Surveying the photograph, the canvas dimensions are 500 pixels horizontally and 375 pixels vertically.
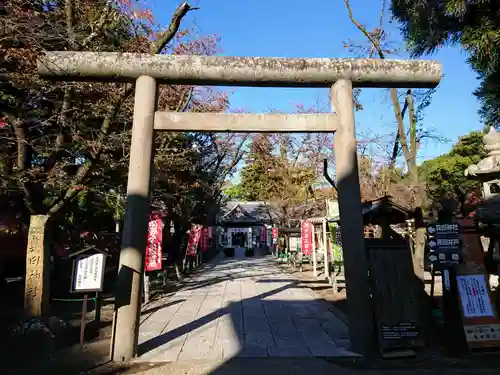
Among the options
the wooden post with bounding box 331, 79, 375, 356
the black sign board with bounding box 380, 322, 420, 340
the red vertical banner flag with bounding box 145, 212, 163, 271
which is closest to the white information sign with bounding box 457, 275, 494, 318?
the black sign board with bounding box 380, 322, 420, 340

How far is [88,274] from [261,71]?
4400 millimetres

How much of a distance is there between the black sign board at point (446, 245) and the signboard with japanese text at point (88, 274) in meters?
5.51

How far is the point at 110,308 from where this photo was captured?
920 centimetres

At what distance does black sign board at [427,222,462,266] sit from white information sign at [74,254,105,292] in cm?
551

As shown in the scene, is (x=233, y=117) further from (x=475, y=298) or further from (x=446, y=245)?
(x=475, y=298)

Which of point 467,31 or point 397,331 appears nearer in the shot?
point 397,331

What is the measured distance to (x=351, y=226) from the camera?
563cm

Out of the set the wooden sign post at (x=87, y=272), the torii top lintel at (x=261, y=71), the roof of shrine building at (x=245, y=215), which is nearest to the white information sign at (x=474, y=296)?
the torii top lintel at (x=261, y=71)

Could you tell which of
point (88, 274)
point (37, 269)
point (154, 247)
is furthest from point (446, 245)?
point (154, 247)

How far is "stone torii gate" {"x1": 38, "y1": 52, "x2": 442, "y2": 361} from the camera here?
5297mm

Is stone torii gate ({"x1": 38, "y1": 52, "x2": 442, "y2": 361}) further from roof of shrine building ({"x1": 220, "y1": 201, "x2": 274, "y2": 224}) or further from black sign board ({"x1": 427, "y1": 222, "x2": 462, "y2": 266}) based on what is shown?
roof of shrine building ({"x1": 220, "y1": 201, "x2": 274, "y2": 224})

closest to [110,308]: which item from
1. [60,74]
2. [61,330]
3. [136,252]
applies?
[61,330]

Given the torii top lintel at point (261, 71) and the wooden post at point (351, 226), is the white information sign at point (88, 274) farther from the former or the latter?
the wooden post at point (351, 226)

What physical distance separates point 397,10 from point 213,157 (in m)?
13.6
